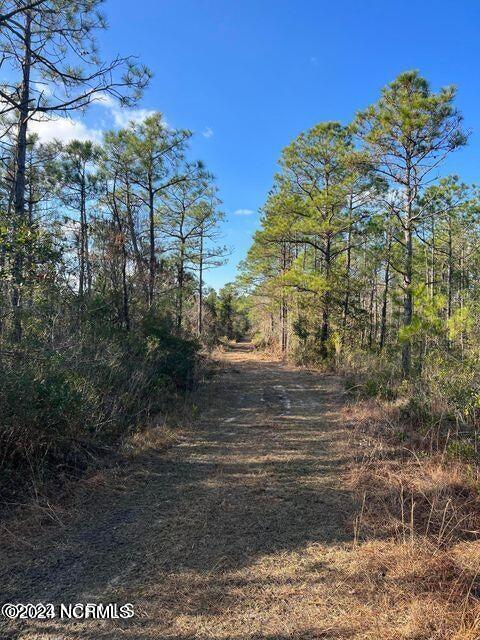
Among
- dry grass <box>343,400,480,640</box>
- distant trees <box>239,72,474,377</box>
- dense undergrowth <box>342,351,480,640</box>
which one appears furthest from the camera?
distant trees <box>239,72,474,377</box>

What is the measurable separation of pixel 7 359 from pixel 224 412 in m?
4.76

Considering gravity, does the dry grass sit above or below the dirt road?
above

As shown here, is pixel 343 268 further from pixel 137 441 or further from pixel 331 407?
pixel 137 441

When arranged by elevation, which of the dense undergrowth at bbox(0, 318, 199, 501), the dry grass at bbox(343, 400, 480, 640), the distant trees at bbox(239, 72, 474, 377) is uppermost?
the distant trees at bbox(239, 72, 474, 377)

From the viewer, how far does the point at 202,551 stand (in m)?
2.84

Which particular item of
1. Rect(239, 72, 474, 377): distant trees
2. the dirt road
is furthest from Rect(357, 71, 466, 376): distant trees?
the dirt road

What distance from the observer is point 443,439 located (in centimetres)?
500

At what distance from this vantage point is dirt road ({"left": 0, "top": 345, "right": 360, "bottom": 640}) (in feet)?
6.96

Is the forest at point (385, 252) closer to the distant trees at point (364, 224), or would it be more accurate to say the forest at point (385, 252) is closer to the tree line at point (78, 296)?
the distant trees at point (364, 224)

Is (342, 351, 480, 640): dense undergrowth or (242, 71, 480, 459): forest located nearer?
(342, 351, 480, 640): dense undergrowth

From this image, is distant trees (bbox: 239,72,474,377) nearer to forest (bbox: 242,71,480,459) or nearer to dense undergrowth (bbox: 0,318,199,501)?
forest (bbox: 242,71,480,459)

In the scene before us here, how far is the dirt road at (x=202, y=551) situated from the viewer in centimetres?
212

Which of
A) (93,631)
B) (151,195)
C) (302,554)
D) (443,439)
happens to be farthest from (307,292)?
(93,631)

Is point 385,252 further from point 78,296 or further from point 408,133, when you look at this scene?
point 78,296
